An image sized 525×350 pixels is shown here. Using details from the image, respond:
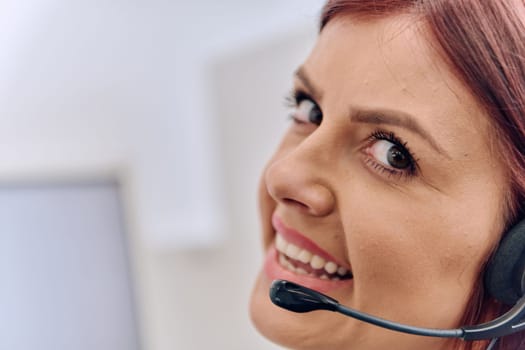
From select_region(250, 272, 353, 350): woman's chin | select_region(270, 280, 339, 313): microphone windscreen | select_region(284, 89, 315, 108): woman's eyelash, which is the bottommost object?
select_region(250, 272, 353, 350): woman's chin

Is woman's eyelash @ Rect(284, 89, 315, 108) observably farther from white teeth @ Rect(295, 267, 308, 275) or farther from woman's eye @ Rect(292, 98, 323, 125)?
white teeth @ Rect(295, 267, 308, 275)

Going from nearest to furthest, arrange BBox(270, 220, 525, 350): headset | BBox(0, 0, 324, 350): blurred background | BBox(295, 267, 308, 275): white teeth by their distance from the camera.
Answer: BBox(270, 220, 525, 350): headset, BBox(295, 267, 308, 275): white teeth, BBox(0, 0, 324, 350): blurred background

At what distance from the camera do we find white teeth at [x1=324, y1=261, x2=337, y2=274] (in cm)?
63

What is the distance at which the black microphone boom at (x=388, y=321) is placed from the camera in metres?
0.56

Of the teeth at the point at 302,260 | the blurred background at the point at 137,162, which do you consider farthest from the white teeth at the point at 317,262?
the blurred background at the point at 137,162

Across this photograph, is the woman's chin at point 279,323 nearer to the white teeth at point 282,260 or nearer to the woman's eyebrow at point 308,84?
the white teeth at point 282,260

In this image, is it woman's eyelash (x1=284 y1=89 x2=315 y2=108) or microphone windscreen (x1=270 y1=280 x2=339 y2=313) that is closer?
microphone windscreen (x1=270 y1=280 x2=339 y2=313)

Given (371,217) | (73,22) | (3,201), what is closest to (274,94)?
(73,22)

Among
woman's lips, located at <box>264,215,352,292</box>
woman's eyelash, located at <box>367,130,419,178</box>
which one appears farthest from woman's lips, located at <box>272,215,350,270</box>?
woman's eyelash, located at <box>367,130,419,178</box>

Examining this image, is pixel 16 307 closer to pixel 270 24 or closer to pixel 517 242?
pixel 517 242

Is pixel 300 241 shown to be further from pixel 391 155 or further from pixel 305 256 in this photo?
pixel 391 155

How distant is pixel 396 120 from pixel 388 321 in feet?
0.65

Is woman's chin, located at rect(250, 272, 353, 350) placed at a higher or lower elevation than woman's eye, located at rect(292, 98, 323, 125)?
lower

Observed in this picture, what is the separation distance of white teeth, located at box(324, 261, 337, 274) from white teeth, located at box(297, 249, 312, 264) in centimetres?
2
